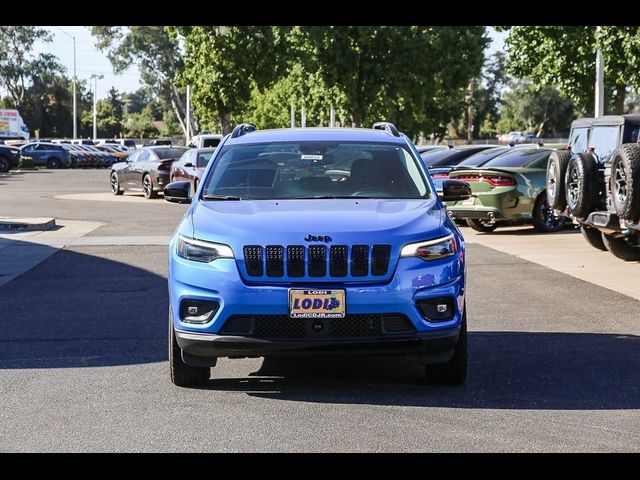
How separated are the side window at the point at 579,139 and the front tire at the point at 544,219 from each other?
12.0 ft

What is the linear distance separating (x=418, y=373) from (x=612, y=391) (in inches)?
52.7

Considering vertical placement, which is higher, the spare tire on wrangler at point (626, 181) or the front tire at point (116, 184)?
the spare tire on wrangler at point (626, 181)

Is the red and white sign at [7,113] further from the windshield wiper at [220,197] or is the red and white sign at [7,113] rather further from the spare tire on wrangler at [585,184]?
the windshield wiper at [220,197]

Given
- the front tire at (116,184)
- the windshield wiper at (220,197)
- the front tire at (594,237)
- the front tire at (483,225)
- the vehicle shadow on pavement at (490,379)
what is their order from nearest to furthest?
the vehicle shadow on pavement at (490,379)
the windshield wiper at (220,197)
the front tire at (594,237)
the front tire at (483,225)
the front tire at (116,184)

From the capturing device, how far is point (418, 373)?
26.7ft

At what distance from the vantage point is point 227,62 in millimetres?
56188

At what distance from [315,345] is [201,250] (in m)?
0.95

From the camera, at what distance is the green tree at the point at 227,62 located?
56.1 metres

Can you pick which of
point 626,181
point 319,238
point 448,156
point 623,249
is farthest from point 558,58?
point 319,238

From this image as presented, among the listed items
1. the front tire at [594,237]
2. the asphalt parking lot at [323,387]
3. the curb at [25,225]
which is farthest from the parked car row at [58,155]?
the asphalt parking lot at [323,387]

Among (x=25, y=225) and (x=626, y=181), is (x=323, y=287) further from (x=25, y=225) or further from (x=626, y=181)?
(x=25, y=225)

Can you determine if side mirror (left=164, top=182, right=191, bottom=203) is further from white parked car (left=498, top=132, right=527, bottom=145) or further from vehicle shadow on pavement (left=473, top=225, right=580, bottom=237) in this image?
white parked car (left=498, top=132, right=527, bottom=145)

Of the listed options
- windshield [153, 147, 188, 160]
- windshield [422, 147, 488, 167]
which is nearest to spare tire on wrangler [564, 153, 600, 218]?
windshield [422, 147, 488, 167]
